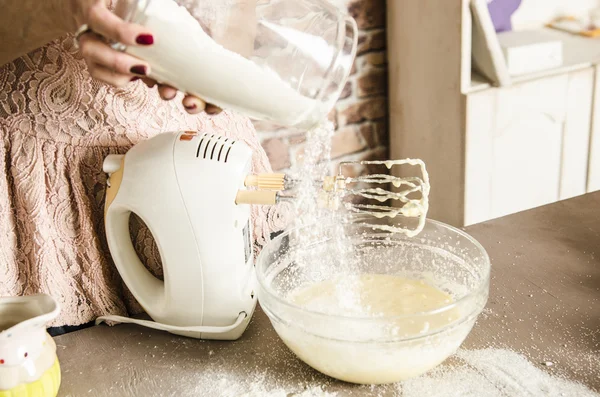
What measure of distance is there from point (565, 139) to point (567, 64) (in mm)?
232

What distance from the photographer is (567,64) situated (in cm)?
182

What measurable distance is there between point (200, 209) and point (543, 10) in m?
1.48

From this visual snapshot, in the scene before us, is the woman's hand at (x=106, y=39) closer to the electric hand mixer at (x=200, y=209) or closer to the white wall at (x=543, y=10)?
the electric hand mixer at (x=200, y=209)

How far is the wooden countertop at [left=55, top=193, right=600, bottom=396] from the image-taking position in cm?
87

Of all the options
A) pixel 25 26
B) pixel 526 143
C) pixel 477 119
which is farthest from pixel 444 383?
pixel 526 143

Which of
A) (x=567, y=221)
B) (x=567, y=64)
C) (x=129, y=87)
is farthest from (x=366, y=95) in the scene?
(x=129, y=87)

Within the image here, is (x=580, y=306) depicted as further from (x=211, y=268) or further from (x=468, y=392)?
(x=211, y=268)

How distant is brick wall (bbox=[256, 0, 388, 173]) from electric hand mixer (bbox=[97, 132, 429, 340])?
31.6 inches

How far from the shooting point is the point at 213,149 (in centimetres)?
92

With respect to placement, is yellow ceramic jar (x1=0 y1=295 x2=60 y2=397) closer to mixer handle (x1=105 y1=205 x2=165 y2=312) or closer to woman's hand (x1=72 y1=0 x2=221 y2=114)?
mixer handle (x1=105 y1=205 x2=165 y2=312)

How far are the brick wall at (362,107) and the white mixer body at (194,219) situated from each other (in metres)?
0.80

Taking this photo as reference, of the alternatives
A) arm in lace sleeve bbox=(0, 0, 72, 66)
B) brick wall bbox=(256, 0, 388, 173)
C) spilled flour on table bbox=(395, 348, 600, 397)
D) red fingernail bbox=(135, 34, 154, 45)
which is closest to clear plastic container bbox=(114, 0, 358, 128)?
red fingernail bbox=(135, 34, 154, 45)

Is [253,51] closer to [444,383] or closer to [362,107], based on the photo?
[444,383]

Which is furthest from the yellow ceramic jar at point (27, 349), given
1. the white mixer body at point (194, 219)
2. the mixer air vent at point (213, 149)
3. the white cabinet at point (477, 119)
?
the white cabinet at point (477, 119)
